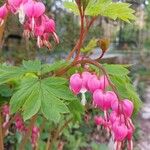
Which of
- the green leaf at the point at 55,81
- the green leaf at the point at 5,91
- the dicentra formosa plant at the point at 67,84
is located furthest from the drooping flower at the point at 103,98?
the green leaf at the point at 5,91

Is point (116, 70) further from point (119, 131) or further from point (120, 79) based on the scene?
point (119, 131)

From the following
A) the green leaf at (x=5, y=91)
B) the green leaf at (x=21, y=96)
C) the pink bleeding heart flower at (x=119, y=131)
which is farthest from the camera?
the green leaf at (x=5, y=91)

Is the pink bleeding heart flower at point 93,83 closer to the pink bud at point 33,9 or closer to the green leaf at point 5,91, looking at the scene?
the pink bud at point 33,9

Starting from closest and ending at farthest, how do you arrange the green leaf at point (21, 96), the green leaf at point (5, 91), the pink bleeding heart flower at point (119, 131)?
the pink bleeding heart flower at point (119, 131) → the green leaf at point (21, 96) → the green leaf at point (5, 91)

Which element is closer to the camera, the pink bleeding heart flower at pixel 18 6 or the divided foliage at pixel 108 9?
→ the pink bleeding heart flower at pixel 18 6

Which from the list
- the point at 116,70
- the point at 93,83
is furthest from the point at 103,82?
the point at 116,70

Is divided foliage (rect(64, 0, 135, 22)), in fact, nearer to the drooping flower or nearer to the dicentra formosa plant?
the dicentra formosa plant

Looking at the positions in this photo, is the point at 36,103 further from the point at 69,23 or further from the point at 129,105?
the point at 69,23
